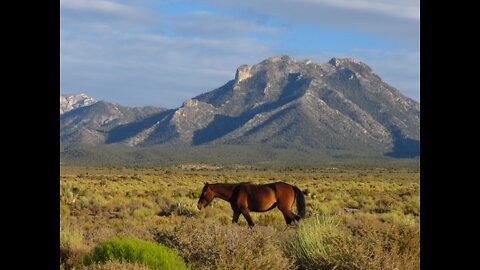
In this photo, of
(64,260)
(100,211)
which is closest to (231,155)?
(100,211)

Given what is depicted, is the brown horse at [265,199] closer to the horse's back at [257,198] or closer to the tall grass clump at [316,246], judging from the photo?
the horse's back at [257,198]

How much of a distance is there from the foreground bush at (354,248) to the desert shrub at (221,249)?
847 mm

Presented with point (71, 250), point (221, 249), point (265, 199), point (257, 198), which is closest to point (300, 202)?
point (265, 199)

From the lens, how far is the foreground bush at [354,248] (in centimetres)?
882

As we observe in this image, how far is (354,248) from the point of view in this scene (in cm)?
886

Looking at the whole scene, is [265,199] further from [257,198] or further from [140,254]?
[140,254]

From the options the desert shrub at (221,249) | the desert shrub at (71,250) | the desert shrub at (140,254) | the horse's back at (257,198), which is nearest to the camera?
the desert shrub at (140,254)

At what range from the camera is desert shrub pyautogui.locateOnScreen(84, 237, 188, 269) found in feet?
27.0

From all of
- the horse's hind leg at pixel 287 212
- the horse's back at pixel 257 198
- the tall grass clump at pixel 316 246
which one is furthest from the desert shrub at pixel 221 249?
the horse's hind leg at pixel 287 212

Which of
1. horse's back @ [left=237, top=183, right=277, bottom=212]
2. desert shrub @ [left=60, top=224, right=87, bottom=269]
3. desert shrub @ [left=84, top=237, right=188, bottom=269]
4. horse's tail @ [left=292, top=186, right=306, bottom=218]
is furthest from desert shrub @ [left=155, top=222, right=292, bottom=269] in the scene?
horse's tail @ [left=292, top=186, right=306, bottom=218]

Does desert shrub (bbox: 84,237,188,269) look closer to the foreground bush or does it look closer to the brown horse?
the foreground bush

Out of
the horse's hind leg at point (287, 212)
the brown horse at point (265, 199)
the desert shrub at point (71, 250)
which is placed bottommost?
the desert shrub at point (71, 250)
